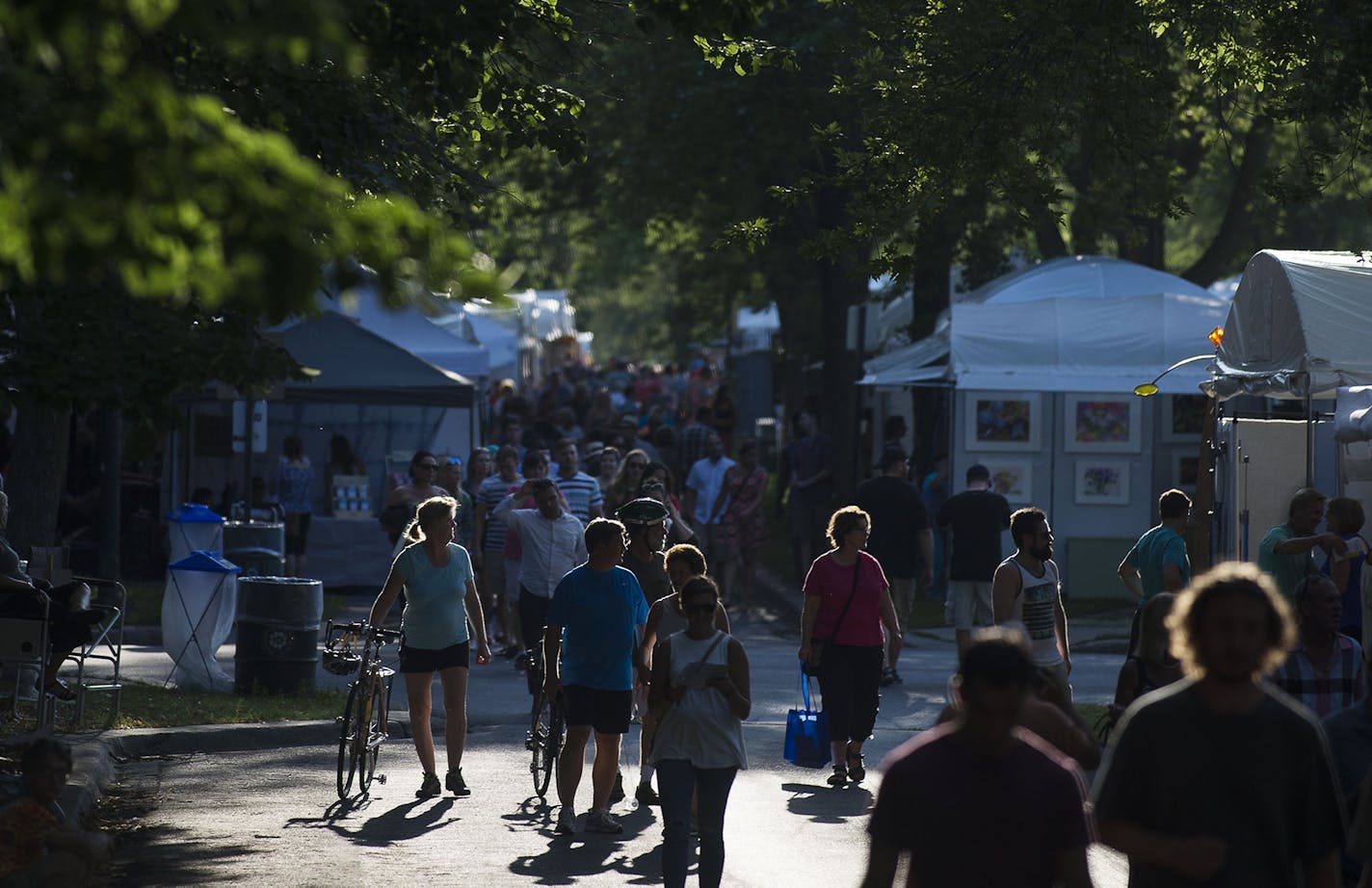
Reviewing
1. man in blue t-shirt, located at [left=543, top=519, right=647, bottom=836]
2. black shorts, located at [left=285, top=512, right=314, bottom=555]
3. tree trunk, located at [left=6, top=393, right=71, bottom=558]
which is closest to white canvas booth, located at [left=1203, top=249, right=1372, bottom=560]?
man in blue t-shirt, located at [left=543, top=519, right=647, bottom=836]

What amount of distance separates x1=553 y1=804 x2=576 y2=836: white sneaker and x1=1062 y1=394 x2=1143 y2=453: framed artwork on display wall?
14533 mm

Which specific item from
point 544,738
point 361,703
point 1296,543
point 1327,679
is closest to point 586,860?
point 544,738

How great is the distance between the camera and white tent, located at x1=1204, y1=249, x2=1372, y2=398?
12.2 m

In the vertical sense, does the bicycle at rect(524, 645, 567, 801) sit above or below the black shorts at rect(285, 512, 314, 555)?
below

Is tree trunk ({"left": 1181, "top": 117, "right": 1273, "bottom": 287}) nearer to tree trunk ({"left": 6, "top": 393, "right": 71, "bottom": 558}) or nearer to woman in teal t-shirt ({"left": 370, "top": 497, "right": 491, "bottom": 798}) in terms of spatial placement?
tree trunk ({"left": 6, "top": 393, "right": 71, "bottom": 558})

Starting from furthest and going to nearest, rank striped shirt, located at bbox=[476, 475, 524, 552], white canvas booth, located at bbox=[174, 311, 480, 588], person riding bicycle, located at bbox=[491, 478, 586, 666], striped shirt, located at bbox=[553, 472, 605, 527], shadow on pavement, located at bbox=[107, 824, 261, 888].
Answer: white canvas booth, located at bbox=[174, 311, 480, 588] → striped shirt, located at bbox=[476, 475, 524, 552] → striped shirt, located at bbox=[553, 472, 605, 527] → person riding bicycle, located at bbox=[491, 478, 586, 666] → shadow on pavement, located at bbox=[107, 824, 261, 888]

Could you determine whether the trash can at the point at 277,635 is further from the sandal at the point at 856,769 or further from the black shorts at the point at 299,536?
the black shorts at the point at 299,536

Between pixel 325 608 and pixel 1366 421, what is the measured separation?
1242 centimetres

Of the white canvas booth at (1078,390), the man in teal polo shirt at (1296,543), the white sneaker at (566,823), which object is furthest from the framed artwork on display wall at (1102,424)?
the white sneaker at (566,823)

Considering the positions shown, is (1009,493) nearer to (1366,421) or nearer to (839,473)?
(839,473)

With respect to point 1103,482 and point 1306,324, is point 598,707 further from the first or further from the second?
point 1103,482

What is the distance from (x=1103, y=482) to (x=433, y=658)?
555 inches

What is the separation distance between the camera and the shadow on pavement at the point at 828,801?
10.4 meters

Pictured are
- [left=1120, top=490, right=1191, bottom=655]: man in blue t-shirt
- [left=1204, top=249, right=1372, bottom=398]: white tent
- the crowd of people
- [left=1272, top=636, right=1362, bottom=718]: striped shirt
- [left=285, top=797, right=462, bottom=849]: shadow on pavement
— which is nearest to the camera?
the crowd of people
